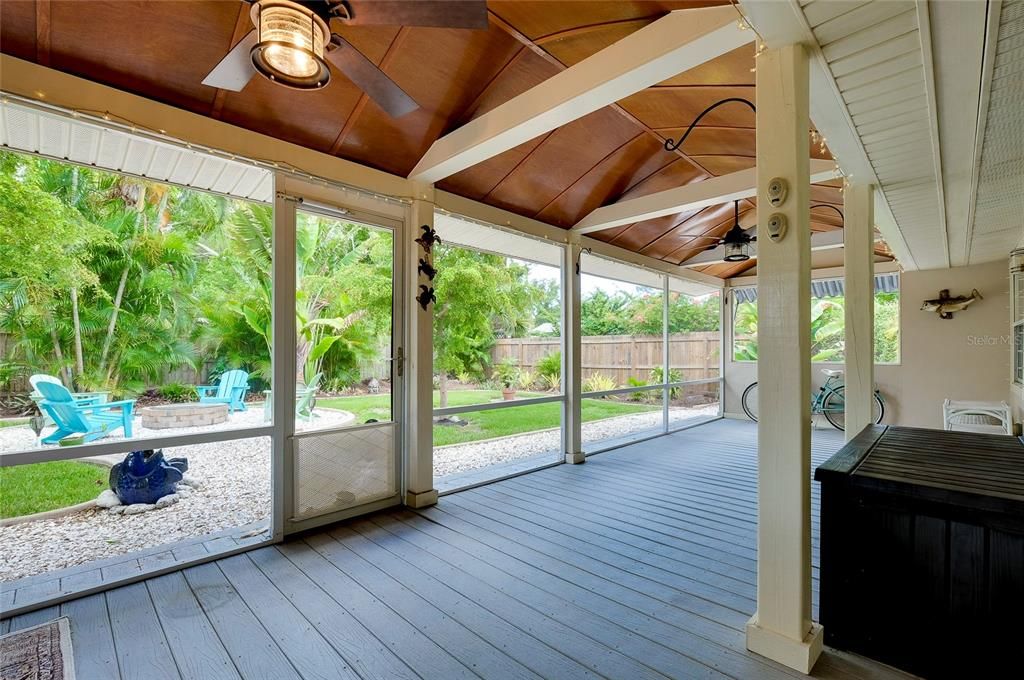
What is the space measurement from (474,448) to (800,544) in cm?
371

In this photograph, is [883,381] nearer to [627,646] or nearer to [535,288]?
[535,288]

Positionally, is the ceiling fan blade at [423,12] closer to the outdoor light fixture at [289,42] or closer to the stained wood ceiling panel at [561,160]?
the outdoor light fixture at [289,42]

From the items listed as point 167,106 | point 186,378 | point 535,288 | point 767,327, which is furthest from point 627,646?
point 186,378

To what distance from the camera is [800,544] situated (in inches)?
65.4

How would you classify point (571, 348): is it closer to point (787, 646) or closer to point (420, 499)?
point (420, 499)

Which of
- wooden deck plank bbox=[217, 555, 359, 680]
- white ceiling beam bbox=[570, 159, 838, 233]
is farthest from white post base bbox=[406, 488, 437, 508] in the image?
white ceiling beam bbox=[570, 159, 838, 233]

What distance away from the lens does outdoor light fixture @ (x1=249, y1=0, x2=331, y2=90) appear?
152 centimetres

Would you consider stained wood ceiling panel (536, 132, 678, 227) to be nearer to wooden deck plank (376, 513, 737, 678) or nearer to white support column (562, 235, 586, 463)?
white support column (562, 235, 586, 463)

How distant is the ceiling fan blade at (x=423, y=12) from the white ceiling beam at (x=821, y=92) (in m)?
0.90

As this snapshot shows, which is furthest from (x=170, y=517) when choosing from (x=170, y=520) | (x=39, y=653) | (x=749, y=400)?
(x=749, y=400)

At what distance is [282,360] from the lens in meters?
2.86

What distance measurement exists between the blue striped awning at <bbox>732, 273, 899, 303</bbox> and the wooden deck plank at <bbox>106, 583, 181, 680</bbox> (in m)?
6.18

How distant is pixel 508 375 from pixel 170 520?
2989 millimetres

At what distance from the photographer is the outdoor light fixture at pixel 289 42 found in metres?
1.52
